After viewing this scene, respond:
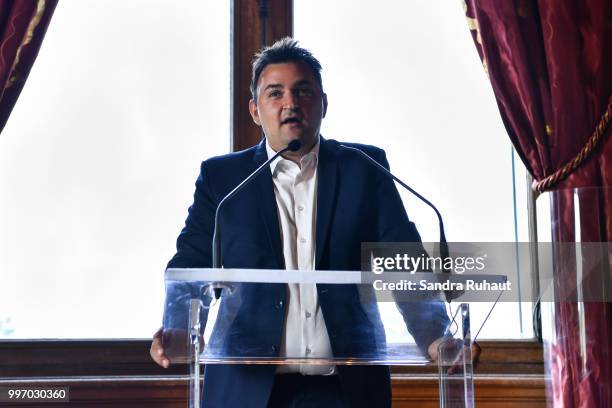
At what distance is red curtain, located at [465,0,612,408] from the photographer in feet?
7.67

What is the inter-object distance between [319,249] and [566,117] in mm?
1016

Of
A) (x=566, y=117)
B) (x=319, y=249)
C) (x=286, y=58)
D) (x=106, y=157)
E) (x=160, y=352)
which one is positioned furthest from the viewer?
(x=106, y=157)

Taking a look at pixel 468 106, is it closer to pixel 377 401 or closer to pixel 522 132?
pixel 522 132

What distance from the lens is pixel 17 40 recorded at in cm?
234

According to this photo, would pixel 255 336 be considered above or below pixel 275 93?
below

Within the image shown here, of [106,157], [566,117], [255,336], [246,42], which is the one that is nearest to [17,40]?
[106,157]

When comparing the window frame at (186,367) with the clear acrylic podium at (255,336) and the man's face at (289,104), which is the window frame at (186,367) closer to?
the man's face at (289,104)

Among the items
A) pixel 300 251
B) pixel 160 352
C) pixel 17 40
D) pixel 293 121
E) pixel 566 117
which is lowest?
pixel 160 352

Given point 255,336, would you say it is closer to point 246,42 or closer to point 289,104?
point 289,104

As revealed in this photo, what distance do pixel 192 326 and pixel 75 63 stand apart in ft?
4.96

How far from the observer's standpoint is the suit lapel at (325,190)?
1.80m

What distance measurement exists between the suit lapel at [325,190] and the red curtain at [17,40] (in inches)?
34.9

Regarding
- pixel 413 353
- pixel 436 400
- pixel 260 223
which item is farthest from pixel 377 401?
pixel 436 400

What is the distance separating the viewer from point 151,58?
2.64m
